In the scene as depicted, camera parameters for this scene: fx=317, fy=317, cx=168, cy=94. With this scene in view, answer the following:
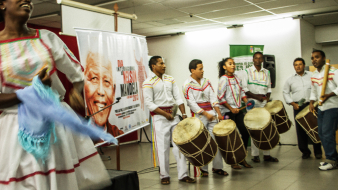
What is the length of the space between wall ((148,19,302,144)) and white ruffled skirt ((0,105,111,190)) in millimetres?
7038

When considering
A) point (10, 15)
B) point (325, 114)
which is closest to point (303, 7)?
point (325, 114)

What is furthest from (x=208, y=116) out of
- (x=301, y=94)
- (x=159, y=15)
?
(x=159, y=15)

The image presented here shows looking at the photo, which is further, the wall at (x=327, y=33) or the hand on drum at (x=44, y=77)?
the wall at (x=327, y=33)

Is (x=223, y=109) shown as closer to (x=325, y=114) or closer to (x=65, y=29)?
(x=325, y=114)

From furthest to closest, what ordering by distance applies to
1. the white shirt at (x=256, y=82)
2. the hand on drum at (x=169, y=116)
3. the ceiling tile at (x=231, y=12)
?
the ceiling tile at (x=231, y=12) < the white shirt at (x=256, y=82) < the hand on drum at (x=169, y=116)

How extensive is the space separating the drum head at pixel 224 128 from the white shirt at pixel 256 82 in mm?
1683

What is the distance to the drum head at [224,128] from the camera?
14.3 feet

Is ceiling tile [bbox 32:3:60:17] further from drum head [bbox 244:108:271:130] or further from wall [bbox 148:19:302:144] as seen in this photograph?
wall [bbox 148:19:302:144]

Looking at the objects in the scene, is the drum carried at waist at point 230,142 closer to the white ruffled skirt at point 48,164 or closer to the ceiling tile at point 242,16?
the white ruffled skirt at point 48,164

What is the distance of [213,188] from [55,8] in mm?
4322

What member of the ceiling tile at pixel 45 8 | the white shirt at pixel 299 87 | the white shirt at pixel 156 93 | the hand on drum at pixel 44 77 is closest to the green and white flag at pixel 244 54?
the white shirt at pixel 299 87

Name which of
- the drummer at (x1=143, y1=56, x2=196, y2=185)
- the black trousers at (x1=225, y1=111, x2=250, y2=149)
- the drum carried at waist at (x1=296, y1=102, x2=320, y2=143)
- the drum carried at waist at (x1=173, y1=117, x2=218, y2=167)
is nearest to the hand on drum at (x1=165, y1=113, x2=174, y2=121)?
the drummer at (x1=143, y1=56, x2=196, y2=185)

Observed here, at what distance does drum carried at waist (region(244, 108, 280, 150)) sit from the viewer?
4.76 meters

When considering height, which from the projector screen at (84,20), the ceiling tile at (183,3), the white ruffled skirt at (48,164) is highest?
the ceiling tile at (183,3)
